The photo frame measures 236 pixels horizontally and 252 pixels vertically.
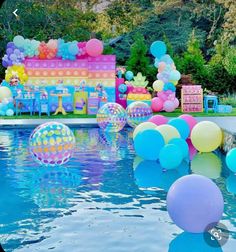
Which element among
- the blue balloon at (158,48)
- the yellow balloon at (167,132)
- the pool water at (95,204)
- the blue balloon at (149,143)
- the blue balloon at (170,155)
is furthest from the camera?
the blue balloon at (158,48)

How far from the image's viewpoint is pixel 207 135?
10711mm

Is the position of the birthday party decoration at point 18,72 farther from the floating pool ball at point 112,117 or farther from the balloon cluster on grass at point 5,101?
the floating pool ball at point 112,117

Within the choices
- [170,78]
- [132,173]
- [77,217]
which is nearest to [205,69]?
[170,78]

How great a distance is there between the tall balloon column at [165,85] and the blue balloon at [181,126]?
21.6 ft

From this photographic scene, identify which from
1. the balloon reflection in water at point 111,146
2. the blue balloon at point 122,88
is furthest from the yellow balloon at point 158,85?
the balloon reflection in water at point 111,146

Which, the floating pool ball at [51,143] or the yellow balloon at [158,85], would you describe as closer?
the floating pool ball at [51,143]

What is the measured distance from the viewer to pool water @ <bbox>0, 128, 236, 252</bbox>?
5.67 meters

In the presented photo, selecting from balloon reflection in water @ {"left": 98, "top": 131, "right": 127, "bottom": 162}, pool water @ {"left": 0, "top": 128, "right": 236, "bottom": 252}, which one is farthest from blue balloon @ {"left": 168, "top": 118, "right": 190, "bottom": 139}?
balloon reflection in water @ {"left": 98, "top": 131, "right": 127, "bottom": 162}

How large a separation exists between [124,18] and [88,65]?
1168cm

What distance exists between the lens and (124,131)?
1455 cm

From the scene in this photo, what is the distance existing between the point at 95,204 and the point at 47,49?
472 inches

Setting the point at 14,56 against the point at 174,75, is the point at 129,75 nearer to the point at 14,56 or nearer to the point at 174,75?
the point at 174,75

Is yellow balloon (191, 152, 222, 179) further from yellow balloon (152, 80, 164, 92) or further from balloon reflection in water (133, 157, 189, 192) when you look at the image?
yellow balloon (152, 80, 164, 92)

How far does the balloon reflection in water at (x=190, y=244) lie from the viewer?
218 inches
